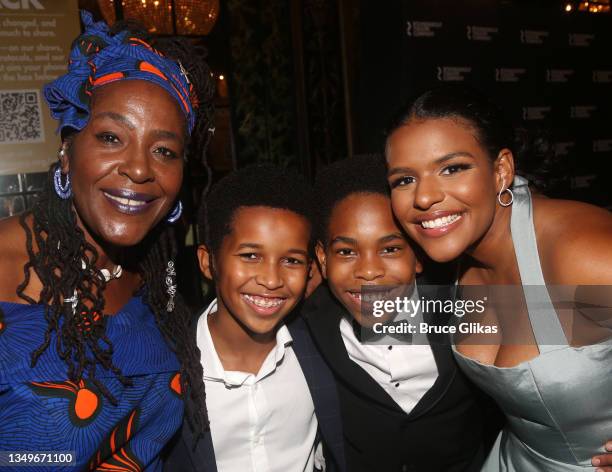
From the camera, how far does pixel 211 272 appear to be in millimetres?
2104

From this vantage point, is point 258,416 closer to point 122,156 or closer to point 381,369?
point 381,369

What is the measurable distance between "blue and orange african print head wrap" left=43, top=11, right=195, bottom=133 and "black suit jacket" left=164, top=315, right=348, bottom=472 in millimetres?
1006

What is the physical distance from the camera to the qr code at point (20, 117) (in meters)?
3.37

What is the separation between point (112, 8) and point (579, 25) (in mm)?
4352

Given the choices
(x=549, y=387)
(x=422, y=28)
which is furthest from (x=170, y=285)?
(x=422, y=28)

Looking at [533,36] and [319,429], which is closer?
[319,429]

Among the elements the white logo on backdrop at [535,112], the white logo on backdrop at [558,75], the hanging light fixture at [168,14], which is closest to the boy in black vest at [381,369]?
the hanging light fixture at [168,14]

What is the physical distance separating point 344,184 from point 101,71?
98cm

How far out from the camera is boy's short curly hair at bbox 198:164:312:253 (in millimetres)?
1999

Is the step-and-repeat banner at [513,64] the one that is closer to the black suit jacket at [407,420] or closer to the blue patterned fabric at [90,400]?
the black suit jacket at [407,420]

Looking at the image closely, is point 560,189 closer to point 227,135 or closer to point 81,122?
point 81,122

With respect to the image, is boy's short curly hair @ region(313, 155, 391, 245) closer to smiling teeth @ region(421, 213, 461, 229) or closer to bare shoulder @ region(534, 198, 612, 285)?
smiling teeth @ region(421, 213, 461, 229)

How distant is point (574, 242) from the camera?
61.2 inches

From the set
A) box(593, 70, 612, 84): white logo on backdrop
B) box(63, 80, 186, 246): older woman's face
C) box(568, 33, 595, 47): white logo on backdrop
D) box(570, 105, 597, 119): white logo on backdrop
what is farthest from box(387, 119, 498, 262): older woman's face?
box(593, 70, 612, 84): white logo on backdrop
